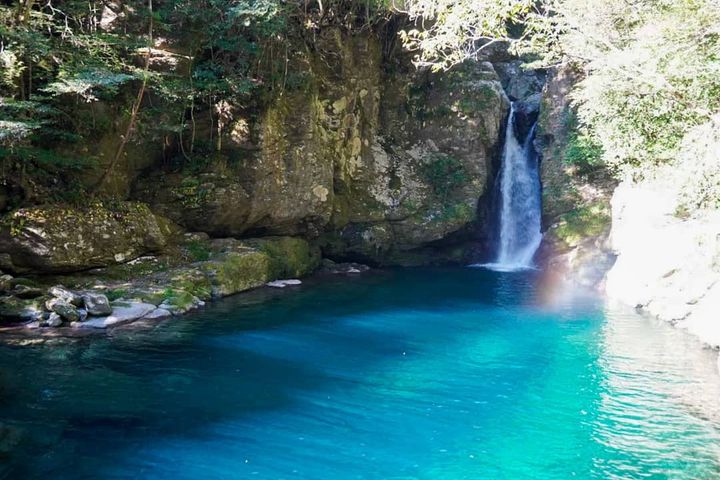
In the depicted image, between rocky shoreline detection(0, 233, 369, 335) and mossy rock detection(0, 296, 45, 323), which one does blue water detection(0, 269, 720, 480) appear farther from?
mossy rock detection(0, 296, 45, 323)

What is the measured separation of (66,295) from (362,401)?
870cm

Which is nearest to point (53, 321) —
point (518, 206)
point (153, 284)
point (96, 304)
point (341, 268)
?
point (96, 304)

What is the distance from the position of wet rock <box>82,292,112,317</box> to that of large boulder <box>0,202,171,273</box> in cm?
172

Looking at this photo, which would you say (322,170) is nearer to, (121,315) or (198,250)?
(198,250)

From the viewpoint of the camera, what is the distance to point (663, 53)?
836 cm

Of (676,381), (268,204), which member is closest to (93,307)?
(268,204)

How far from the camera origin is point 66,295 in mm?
13648

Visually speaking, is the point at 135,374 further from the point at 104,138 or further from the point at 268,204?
the point at 268,204

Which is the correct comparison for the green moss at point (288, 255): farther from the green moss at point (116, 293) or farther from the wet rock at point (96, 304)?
the wet rock at point (96, 304)

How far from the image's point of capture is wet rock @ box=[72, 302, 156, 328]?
13198 millimetres

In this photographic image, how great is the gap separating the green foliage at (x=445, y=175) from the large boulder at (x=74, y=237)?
13.2 metres

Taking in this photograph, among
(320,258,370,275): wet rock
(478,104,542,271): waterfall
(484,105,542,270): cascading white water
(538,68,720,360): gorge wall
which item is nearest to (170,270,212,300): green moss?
(320,258,370,275): wet rock

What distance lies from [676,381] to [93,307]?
13266 mm

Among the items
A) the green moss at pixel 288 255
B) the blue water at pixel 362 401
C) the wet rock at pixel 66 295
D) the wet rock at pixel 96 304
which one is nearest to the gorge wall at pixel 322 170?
the green moss at pixel 288 255
